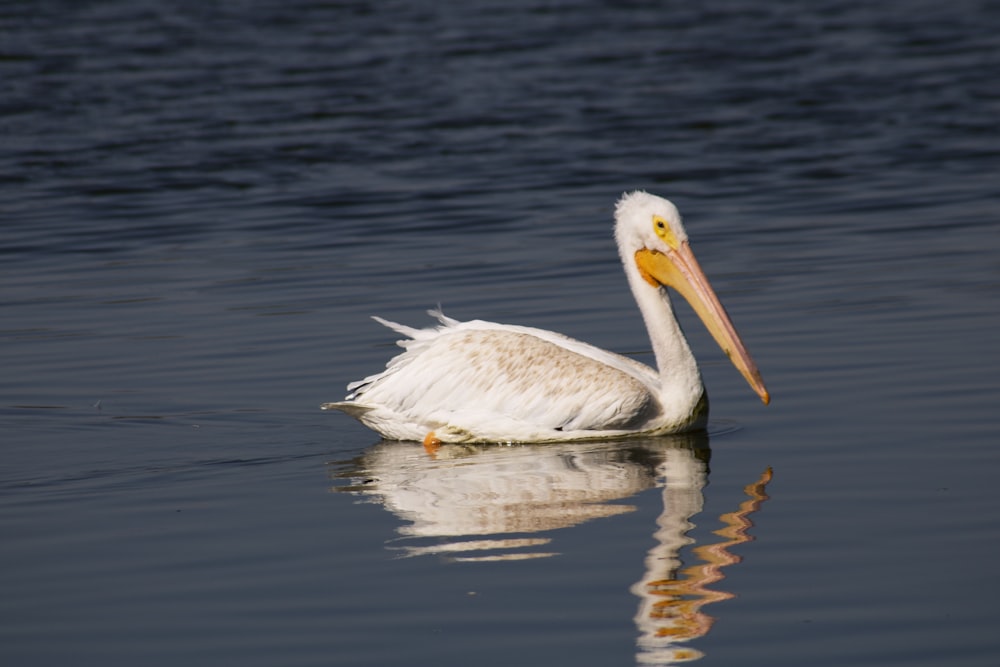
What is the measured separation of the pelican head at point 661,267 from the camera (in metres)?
6.76

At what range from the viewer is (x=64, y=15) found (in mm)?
24297

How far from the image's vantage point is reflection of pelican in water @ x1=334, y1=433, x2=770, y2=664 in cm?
A: 445

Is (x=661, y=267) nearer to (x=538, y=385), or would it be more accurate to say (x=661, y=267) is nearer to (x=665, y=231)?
(x=665, y=231)

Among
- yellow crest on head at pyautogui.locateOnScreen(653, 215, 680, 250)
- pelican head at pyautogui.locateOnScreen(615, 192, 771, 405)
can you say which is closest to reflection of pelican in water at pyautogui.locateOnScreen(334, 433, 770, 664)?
pelican head at pyautogui.locateOnScreen(615, 192, 771, 405)

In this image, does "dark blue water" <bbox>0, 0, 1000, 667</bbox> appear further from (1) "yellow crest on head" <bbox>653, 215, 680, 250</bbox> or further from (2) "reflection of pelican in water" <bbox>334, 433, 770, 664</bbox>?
(1) "yellow crest on head" <bbox>653, 215, 680, 250</bbox>

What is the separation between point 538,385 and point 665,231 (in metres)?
0.85

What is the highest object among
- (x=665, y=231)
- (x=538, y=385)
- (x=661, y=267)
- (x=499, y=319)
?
(x=665, y=231)

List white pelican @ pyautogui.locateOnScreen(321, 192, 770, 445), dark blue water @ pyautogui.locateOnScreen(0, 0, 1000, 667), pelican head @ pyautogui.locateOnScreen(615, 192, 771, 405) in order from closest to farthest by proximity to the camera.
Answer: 1. dark blue water @ pyautogui.locateOnScreen(0, 0, 1000, 667)
2. white pelican @ pyautogui.locateOnScreen(321, 192, 770, 445)
3. pelican head @ pyautogui.locateOnScreen(615, 192, 771, 405)

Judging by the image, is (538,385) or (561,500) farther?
(538,385)

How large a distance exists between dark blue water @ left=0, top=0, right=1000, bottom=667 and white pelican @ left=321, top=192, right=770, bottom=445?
129mm

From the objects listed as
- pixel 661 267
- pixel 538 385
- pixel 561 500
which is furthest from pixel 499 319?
pixel 561 500

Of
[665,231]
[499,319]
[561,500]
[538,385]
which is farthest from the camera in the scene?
[499,319]

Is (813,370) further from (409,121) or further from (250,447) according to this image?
(409,121)

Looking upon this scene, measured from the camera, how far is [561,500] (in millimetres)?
5523
